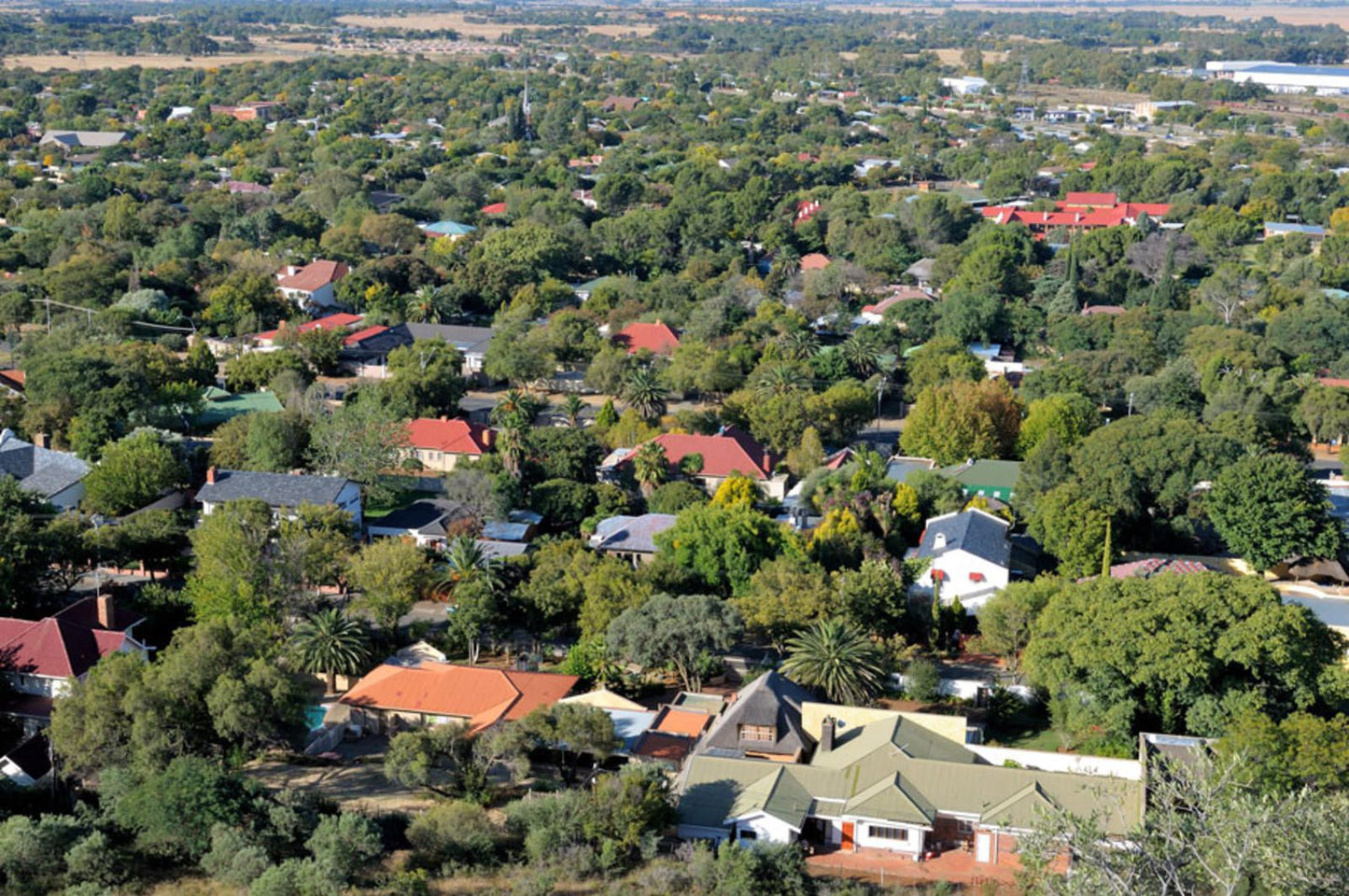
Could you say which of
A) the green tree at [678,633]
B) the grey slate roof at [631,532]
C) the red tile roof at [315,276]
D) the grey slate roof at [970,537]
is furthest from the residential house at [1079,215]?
the green tree at [678,633]

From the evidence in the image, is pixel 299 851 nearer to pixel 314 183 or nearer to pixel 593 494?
pixel 593 494

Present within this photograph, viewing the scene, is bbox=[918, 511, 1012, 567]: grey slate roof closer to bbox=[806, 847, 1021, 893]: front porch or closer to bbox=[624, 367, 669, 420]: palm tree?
bbox=[806, 847, 1021, 893]: front porch

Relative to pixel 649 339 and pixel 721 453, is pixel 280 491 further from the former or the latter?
pixel 649 339

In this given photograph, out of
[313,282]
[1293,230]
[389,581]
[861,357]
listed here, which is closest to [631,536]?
[389,581]

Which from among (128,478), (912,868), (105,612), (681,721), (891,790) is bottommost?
(912,868)

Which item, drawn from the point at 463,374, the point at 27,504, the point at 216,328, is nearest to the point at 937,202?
the point at 463,374
